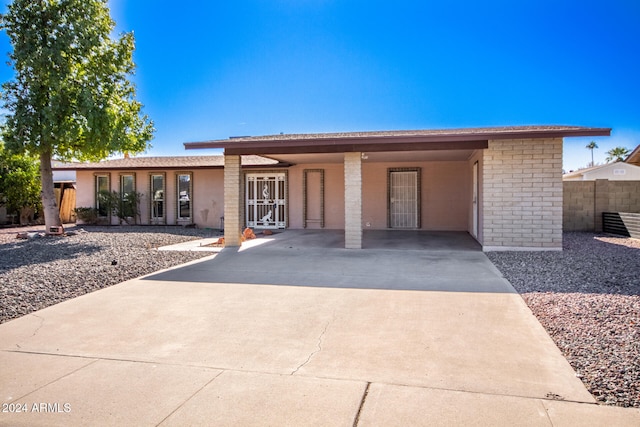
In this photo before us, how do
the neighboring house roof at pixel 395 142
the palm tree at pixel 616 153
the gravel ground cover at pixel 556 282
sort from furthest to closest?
the palm tree at pixel 616 153, the neighboring house roof at pixel 395 142, the gravel ground cover at pixel 556 282

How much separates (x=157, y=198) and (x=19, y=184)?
6.18 meters

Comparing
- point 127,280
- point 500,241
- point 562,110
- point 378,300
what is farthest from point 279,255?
point 562,110

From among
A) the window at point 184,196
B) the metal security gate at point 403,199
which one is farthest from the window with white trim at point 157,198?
the metal security gate at point 403,199

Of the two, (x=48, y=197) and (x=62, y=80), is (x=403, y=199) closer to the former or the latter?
(x=62, y=80)

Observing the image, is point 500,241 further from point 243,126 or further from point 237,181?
point 243,126

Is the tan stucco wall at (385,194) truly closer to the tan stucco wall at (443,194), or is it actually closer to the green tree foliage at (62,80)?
the tan stucco wall at (443,194)

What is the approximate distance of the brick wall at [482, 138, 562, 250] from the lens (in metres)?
10.3

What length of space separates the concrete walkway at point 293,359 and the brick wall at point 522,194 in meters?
A: 3.99

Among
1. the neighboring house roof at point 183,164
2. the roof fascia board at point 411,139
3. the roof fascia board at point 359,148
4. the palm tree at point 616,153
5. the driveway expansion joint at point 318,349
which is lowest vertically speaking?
the driveway expansion joint at point 318,349

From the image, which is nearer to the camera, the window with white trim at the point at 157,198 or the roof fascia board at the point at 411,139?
the roof fascia board at the point at 411,139

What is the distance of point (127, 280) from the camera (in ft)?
25.0

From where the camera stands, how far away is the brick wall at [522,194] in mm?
10312

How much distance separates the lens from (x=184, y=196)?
1914cm

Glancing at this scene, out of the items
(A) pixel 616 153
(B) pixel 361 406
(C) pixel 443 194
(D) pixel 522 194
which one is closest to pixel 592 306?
(B) pixel 361 406
